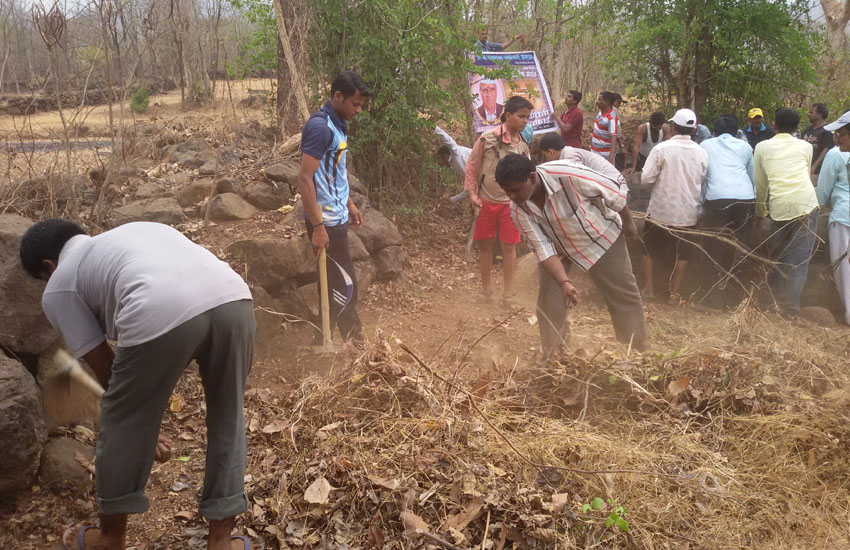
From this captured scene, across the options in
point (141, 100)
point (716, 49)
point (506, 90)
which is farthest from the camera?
point (141, 100)

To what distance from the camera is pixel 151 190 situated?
20.9 feet

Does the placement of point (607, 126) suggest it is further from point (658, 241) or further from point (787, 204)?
point (787, 204)

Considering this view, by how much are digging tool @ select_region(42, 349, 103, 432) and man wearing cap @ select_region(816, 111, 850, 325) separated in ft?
20.3

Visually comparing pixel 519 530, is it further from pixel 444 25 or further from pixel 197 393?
pixel 444 25

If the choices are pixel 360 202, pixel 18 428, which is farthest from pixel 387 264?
pixel 18 428

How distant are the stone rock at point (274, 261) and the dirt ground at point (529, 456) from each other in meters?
1.08

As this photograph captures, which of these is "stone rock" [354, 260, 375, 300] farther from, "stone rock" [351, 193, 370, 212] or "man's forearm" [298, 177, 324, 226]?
"man's forearm" [298, 177, 324, 226]

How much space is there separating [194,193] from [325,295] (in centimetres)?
249

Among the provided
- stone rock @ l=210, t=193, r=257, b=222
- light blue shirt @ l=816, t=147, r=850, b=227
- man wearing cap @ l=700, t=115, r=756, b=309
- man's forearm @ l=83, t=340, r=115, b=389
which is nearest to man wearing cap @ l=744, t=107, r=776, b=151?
man wearing cap @ l=700, t=115, r=756, b=309

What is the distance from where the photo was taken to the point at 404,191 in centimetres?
864

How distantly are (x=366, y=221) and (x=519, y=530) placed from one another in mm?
4452

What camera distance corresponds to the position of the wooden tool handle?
Answer: 14.9ft

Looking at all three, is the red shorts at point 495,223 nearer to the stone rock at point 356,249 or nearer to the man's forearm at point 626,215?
the stone rock at point 356,249

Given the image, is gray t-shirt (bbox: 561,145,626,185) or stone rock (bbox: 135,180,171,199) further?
stone rock (bbox: 135,180,171,199)
